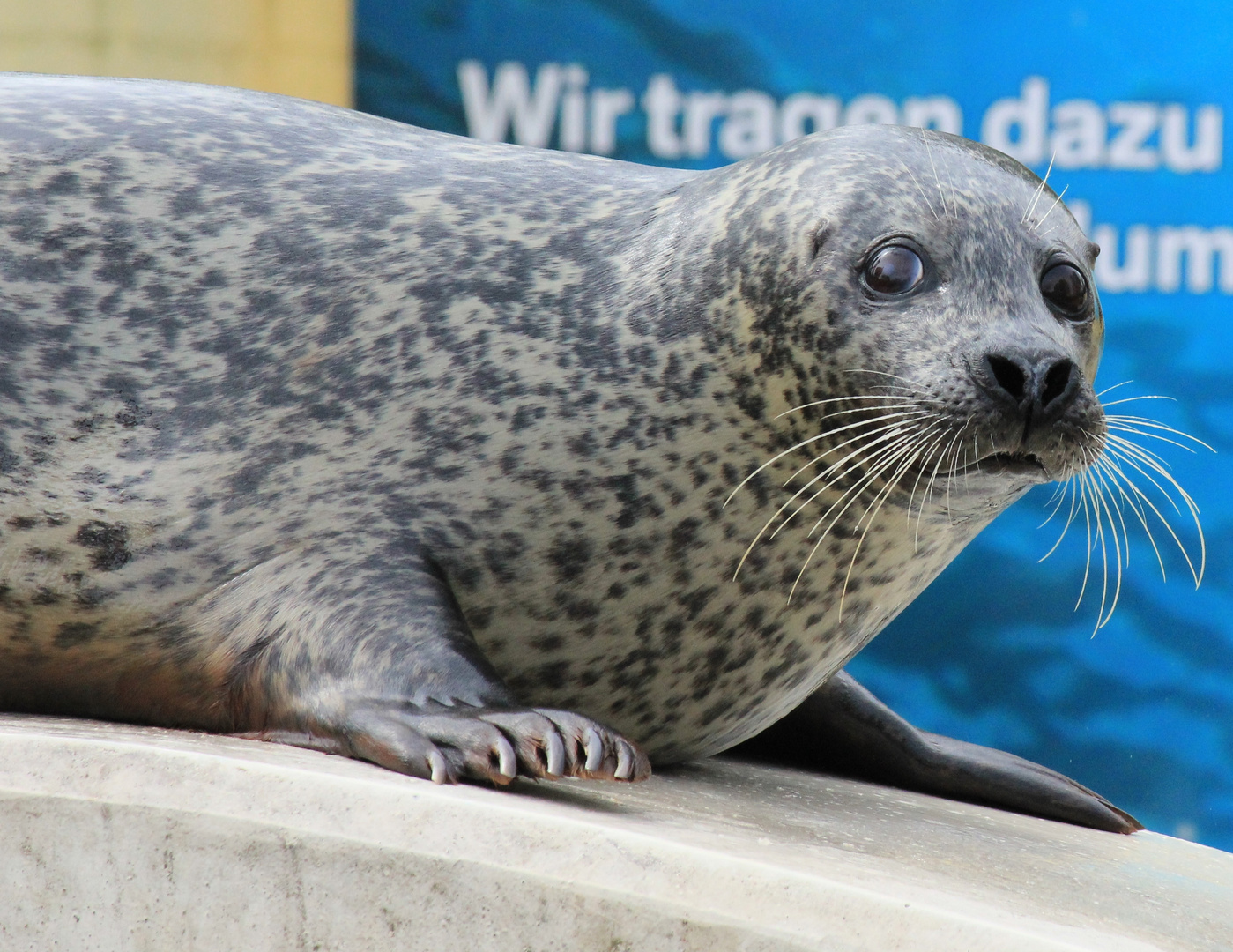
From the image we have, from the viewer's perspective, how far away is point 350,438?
2.21 m

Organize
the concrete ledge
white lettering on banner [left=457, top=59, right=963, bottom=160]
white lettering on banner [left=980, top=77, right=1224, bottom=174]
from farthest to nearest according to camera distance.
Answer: white lettering on banner [left=457, top=59, right=963, bottom=160], white lettering on banner [left=980, top=77, right=1224, bottom=174], the concrete ledge

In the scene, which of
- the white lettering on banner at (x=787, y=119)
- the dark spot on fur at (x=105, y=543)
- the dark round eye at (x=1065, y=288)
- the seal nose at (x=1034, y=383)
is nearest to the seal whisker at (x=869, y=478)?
the seal nose at (x=1034, y=383)

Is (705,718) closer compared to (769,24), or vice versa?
(705,718)

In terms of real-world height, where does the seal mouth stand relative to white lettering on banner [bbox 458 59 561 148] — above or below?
below

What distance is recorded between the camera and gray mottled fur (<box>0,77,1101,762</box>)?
2.13 m

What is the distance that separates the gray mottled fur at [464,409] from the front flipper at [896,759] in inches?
23.1

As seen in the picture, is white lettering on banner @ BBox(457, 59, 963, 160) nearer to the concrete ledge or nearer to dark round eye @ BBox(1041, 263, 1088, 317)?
dark round eye @ BBox(1041, 263, 1088, 317)

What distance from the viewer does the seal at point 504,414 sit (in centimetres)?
209

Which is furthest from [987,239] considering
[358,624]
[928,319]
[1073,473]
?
[358,624]

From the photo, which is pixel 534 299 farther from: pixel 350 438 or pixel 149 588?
pixel 149 588

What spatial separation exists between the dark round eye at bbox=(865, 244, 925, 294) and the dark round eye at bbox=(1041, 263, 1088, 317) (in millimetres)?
181

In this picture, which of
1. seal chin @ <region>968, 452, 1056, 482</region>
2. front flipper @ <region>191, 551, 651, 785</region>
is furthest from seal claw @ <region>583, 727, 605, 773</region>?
seal chin @ <region>968, 452, 1056, 482</region>

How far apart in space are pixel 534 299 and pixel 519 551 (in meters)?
0.39

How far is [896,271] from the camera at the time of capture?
2.12 m
